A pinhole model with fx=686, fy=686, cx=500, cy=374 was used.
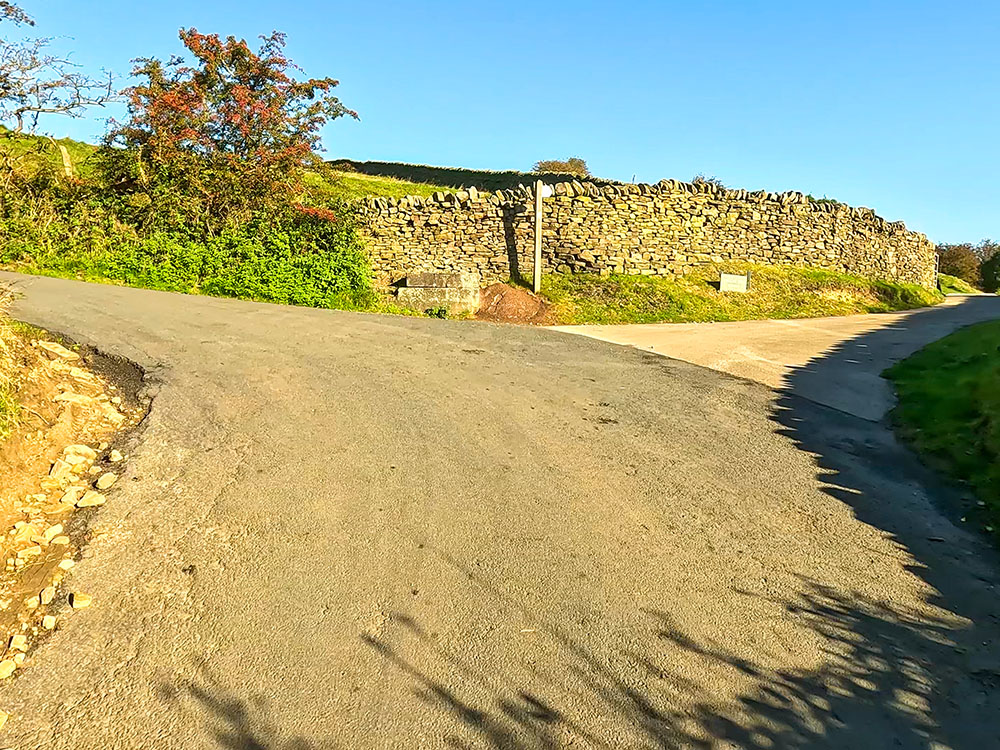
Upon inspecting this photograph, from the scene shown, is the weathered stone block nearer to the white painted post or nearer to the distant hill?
the white painted post

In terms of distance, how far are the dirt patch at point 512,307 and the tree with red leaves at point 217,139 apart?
5.47m

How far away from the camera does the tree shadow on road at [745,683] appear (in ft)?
9.19

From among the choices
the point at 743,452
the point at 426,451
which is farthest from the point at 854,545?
the point at 426,451

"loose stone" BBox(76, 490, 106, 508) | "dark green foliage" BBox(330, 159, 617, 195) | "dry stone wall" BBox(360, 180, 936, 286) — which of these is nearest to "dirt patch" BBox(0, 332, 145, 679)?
"loose stone" BBox(76, 490, 106, 508)

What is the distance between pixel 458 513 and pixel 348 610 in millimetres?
1270

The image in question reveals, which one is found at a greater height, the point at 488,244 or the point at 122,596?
the point at 488,244

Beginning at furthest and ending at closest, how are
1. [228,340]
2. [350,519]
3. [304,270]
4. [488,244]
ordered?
1. [488,244]
2. [304,270]
3. [228,340]
4. [350,519]

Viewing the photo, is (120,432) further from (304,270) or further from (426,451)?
(304,270)

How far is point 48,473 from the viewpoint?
4.64m

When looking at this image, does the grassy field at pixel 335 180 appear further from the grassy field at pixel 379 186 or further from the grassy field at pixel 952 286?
the grassy field at pixel 952 286

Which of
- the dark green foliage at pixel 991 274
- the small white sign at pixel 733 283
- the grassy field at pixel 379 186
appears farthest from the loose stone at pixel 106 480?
the dark green foliage at pixel 991 274

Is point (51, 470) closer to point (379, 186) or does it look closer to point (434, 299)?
point (434, 299)

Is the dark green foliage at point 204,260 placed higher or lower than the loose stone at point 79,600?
higher

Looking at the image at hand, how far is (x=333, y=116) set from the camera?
1930 cm
